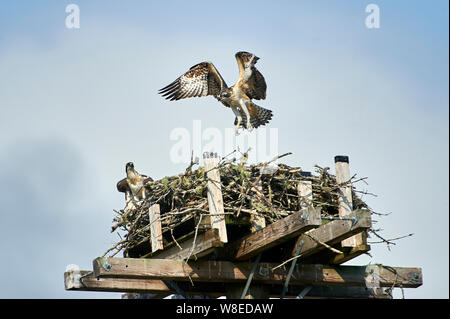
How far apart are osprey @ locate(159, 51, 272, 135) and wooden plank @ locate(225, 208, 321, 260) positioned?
131 inches

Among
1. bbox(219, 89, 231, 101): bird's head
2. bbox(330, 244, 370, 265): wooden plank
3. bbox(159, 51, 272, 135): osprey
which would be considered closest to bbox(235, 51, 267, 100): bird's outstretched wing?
bbox(159, 51, 272, 135): osprey

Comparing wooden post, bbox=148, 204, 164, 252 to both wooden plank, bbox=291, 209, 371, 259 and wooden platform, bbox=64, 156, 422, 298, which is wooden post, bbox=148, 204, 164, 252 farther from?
wooden plank, bbox=291, 209, 371, 259

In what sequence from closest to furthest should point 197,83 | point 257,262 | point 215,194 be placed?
1. point 215,194
2. point 257,262
3. point 197,83

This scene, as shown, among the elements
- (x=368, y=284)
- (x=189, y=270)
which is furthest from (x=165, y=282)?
(x=368, y=284)

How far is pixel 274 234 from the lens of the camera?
8414 millimetres

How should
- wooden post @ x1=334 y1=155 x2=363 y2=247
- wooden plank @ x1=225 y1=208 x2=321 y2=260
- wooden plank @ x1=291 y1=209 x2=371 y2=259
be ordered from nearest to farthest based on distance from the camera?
wooden plank @ x1=291 y1=209 x2=371 y2=259, wooden plank @ x1=225 y1=208 x2=321 y2=260, wooden post @ x1=334 y1=155 x2=363 y2=247

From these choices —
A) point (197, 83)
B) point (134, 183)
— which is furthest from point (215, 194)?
point (197, 83)

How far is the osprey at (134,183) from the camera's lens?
36.1 ft

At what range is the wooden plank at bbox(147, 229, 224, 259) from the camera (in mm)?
8445

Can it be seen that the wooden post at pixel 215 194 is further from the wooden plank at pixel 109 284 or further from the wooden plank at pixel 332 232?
the wooden plank at pixel 109 284

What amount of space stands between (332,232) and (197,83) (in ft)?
13.6

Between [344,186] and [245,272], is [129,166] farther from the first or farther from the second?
[344,186]
